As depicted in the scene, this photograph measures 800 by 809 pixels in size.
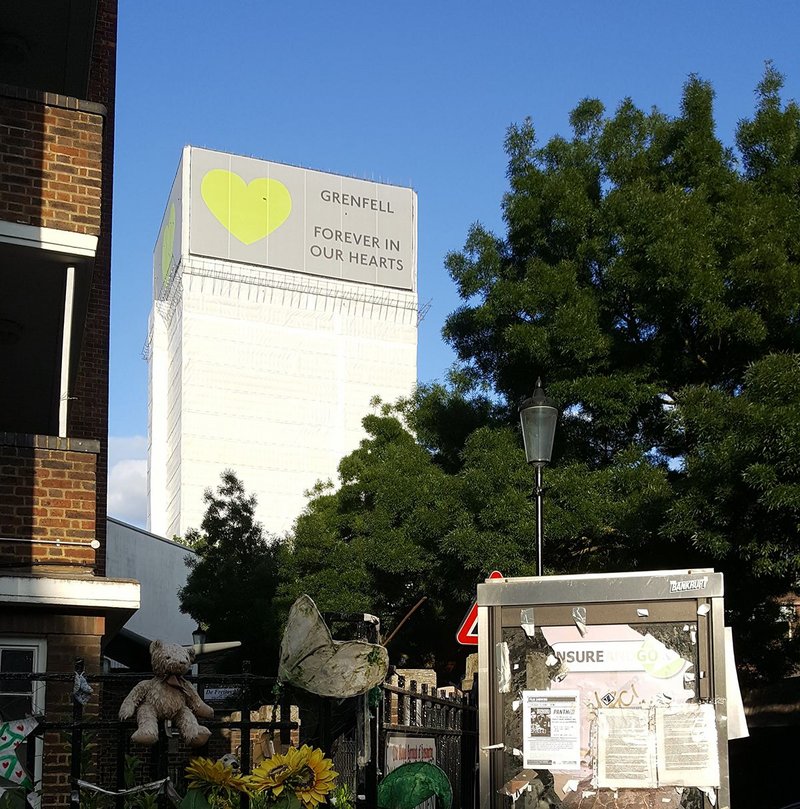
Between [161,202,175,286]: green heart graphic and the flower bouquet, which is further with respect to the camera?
[161,202,175,286]: green heart graphic

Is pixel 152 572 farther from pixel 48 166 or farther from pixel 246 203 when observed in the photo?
pixel 246 203

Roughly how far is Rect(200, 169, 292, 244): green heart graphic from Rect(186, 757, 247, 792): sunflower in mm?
97705

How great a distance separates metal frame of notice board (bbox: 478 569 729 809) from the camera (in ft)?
22.3

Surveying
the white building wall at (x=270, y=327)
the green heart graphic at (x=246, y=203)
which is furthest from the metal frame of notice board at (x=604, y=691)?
the green heart graphic at (x=246, y=203)

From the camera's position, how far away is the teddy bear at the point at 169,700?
6473mm

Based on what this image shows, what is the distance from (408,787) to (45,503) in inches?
168

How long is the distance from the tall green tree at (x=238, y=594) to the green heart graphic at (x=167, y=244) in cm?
6814

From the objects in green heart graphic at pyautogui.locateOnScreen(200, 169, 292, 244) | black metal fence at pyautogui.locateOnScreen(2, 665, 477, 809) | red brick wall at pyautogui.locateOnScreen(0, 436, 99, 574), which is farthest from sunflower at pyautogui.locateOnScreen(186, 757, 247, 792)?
green heart graphic at pyautogui.locateOnScreen(200, 169, 292, 244)

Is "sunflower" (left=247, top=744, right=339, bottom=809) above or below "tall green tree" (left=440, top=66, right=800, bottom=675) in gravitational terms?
below

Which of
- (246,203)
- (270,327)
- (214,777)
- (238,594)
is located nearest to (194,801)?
(214,777)

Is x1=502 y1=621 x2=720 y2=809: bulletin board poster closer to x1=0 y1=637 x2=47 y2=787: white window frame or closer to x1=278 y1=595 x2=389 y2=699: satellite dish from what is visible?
x1=278 y1=595 x2=389 y2=699: satellite dish

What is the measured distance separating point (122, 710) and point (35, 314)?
7097 mm

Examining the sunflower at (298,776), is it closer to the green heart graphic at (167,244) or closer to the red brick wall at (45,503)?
the red brick wall at (45,503)

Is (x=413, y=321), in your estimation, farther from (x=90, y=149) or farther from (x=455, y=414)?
(x=90, y=149)
